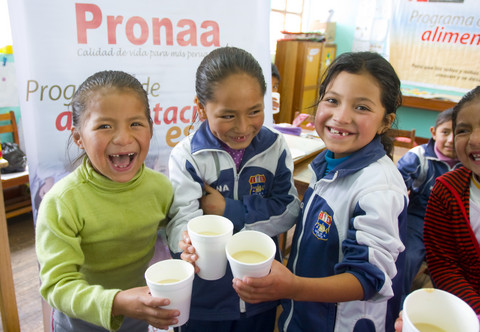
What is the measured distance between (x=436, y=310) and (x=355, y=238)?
267 millimetres

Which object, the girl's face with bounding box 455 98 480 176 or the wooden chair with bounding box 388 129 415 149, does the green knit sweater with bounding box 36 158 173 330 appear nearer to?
the girl's face with bounding box 455 98 480 176

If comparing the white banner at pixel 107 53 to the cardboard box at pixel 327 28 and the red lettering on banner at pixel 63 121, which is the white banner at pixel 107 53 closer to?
the red lettering on banner at pixel 63 121

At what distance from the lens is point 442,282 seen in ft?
4.38

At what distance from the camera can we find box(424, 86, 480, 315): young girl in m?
1.25

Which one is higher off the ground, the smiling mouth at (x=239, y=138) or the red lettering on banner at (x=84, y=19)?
the red lettering on banner at (x=84, y=19)

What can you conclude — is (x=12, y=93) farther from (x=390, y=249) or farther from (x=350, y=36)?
(x=350, y=36)

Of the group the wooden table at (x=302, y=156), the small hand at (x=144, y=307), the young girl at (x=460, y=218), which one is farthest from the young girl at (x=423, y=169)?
the small hand at (x=144, y=307)

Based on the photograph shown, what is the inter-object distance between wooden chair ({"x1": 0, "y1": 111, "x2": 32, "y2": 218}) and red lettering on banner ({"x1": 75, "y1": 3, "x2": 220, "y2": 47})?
2.37 metres

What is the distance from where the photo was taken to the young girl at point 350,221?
973mm

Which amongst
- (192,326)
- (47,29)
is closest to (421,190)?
(192,326)

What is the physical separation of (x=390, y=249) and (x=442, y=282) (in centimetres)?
55

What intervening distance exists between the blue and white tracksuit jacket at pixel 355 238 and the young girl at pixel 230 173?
0.14 metres

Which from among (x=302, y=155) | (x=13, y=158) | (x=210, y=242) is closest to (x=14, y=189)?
(x=13, y=158)

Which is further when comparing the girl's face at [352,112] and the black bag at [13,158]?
the black bag at [13,158]
